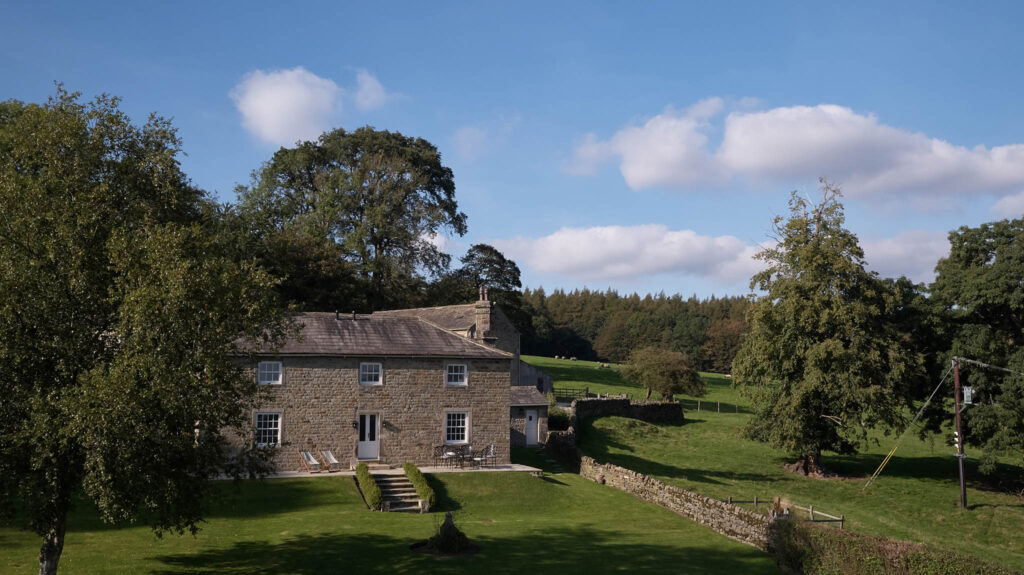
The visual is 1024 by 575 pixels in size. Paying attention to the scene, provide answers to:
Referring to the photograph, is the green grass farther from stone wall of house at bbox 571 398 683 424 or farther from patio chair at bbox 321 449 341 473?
patio chair at bbox 321 449 341 473

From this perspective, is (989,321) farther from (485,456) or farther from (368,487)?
(368,487)

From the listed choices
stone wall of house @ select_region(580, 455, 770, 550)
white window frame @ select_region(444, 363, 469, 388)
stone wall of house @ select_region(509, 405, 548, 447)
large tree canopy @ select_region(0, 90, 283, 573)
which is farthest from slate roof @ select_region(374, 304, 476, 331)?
large tree canopy @ select_region(0, 90, 283, 573)

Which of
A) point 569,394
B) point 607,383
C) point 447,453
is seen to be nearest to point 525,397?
point 447,453

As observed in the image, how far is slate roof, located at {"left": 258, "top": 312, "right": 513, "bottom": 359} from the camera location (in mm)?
30344

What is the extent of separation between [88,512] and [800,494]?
Result: 30.6 meters

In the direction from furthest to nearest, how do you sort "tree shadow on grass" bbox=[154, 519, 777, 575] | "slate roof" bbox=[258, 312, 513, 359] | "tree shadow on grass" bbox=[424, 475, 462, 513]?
"slate roof" bbox=[258, 312, 513, 359] < "tree shadow on grass" bbox=[424, 475, 462, 513] < "tree shadow on grass" bbox=[154, 519, 777, 575]

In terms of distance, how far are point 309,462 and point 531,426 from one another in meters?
16.2

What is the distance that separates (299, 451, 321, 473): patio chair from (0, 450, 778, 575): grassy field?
1304 millimetres

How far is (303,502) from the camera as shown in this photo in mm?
25609

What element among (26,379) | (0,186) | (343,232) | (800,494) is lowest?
(800,494)

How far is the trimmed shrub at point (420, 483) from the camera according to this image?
26.4 meters

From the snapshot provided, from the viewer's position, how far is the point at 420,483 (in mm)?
27484

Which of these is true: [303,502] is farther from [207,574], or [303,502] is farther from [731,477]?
[731,477]

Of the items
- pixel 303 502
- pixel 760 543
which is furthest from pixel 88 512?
pixel 760 543
